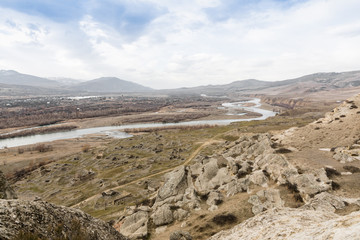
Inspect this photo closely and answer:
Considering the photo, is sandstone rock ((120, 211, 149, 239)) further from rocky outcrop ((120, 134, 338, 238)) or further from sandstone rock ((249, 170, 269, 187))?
sandstone rock ((249, 170, 269, 187))

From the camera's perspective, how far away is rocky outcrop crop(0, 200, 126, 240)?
9239mm

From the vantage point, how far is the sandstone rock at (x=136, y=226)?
28000 millimetres

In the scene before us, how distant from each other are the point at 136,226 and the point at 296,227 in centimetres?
2471

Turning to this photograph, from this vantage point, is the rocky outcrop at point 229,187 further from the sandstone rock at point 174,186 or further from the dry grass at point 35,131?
the dry grass at point 35,131

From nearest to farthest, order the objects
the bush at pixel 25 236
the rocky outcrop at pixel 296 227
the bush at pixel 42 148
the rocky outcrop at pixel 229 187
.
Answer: the bush at pixel 25 236 → the rocky outcrop at pixel 296 227 → the rocky outcrop at pixel 229 187 → the bush at pixel 42 148

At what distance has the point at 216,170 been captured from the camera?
44.3 m

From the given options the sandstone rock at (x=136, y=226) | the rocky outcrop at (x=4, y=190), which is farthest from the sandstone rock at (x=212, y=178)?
the rocky outcrop at (x=4, y=190)

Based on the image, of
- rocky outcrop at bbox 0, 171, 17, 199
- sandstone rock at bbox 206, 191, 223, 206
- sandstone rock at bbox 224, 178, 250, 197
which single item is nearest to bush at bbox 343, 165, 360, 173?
sandstone rock at bbox 224, 178, 250, 197

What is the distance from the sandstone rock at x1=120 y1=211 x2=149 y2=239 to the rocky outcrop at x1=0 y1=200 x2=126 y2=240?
16.1m

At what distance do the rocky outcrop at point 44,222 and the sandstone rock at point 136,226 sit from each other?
16.1 metres

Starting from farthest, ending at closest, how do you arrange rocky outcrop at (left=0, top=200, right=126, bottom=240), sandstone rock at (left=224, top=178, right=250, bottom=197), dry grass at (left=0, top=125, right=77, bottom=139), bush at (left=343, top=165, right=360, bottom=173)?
dry grass at (left=0, top=125, right=77, bottom=139) → sandstone rock at (left=224, top=178, right=250, bottom=197) → bush at (left=343, top=165, right=360, bottom=173) → rocky outcrop at (left=0, top=200, right=126, bottom=240)

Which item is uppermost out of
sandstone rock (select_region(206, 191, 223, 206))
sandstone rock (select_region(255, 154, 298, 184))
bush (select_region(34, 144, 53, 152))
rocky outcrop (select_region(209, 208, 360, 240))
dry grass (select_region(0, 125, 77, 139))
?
rocky outcrop (select_region(209, 208, 360, 240))

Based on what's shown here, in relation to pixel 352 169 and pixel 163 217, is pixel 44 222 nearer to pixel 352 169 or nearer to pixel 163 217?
pixel 163 217

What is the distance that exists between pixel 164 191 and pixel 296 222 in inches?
1196
